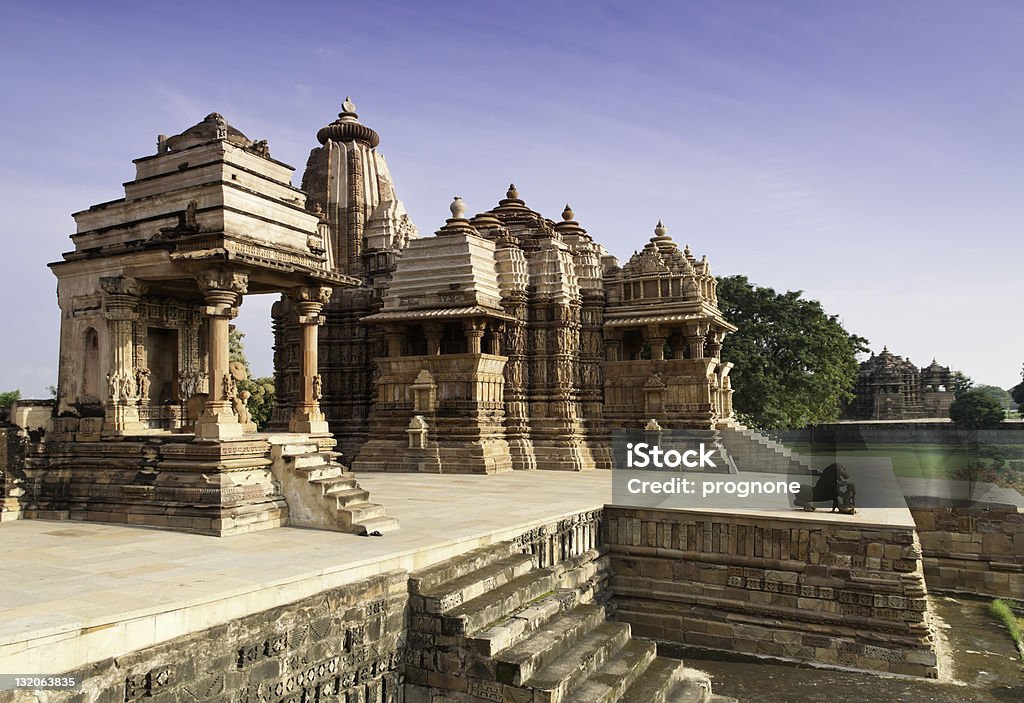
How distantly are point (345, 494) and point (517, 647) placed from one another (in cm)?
351

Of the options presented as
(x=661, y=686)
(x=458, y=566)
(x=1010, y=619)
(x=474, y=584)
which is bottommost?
(x=1010, y=619)

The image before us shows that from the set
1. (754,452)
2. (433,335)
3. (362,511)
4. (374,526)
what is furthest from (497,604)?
(433,335)

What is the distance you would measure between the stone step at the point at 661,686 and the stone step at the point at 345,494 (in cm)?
394

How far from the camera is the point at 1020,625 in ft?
43.3

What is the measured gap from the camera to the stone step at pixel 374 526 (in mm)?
8992

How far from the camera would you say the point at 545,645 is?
7.12 meters

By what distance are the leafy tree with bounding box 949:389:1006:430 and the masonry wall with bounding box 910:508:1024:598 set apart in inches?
1266

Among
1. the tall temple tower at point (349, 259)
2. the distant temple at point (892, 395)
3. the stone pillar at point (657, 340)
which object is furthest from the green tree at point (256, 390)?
the distant temple at point (892, 395)

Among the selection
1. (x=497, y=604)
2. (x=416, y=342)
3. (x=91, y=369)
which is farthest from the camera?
(x=416, y=342)

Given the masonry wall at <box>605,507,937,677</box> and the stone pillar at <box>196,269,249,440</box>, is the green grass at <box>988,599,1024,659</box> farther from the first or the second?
the stone pillar at <box>196,269,249,440</box>

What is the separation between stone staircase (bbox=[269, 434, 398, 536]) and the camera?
922cm

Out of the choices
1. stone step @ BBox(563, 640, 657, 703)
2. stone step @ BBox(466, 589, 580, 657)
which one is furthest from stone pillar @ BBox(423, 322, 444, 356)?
stone step @ BBox(563, 640, 657, 703)

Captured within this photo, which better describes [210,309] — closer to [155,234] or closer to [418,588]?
[155,234]

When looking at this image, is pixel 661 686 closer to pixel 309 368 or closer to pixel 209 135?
→ pixel 309 368
